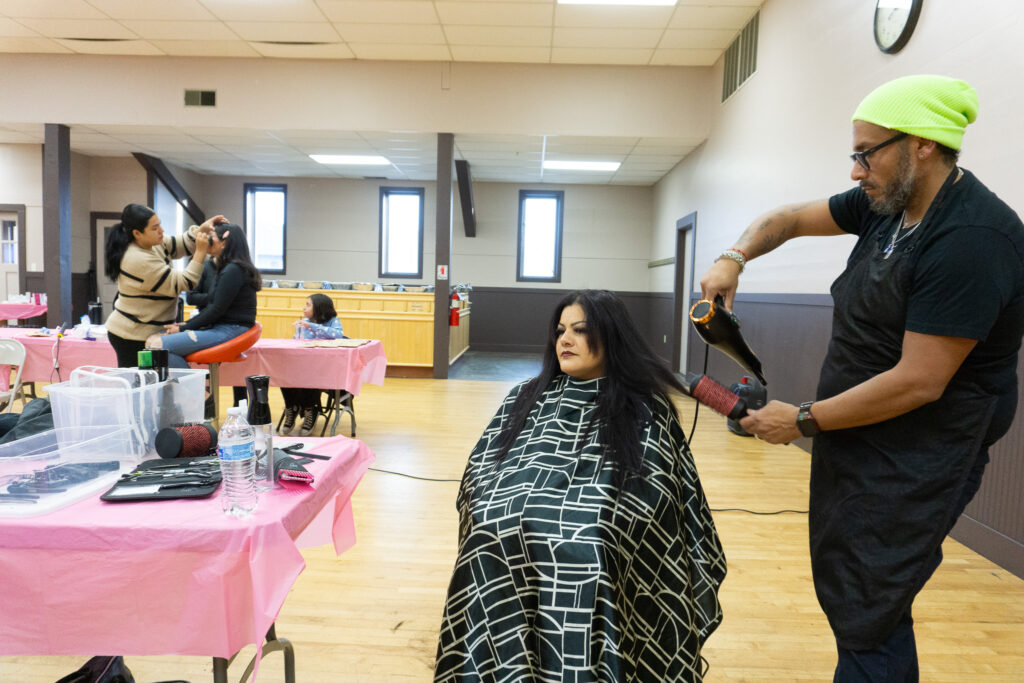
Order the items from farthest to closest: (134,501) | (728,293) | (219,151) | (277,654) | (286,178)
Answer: (286,178)
(219,151)
(277,654)
(728,293)
(134,501)

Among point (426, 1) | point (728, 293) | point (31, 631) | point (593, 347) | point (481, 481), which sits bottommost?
point (31, 631)

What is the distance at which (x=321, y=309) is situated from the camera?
5.11m

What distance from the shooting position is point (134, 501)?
4.17 ft

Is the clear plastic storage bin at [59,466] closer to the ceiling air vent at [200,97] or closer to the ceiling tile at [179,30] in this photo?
the ceiling tile at [179,30]

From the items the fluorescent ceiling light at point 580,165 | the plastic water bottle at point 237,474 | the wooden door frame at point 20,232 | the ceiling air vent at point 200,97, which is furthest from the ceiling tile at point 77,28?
the plastic water bottle at point 237,474

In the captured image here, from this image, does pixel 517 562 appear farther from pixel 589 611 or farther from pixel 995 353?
pixel 995 353

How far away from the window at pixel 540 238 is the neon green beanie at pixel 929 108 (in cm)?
1020

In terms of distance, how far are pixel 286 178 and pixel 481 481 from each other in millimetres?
10867

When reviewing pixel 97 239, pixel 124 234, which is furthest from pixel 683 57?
pixel 97 239

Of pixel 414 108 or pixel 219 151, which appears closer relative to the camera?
pixel 414 108

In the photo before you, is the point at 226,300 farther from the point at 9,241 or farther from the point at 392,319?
the point at 9,241

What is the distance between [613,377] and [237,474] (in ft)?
2.94

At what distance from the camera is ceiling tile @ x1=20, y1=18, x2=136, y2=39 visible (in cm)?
643

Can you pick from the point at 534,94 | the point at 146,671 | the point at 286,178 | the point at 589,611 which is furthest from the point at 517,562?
the point at 286,178
